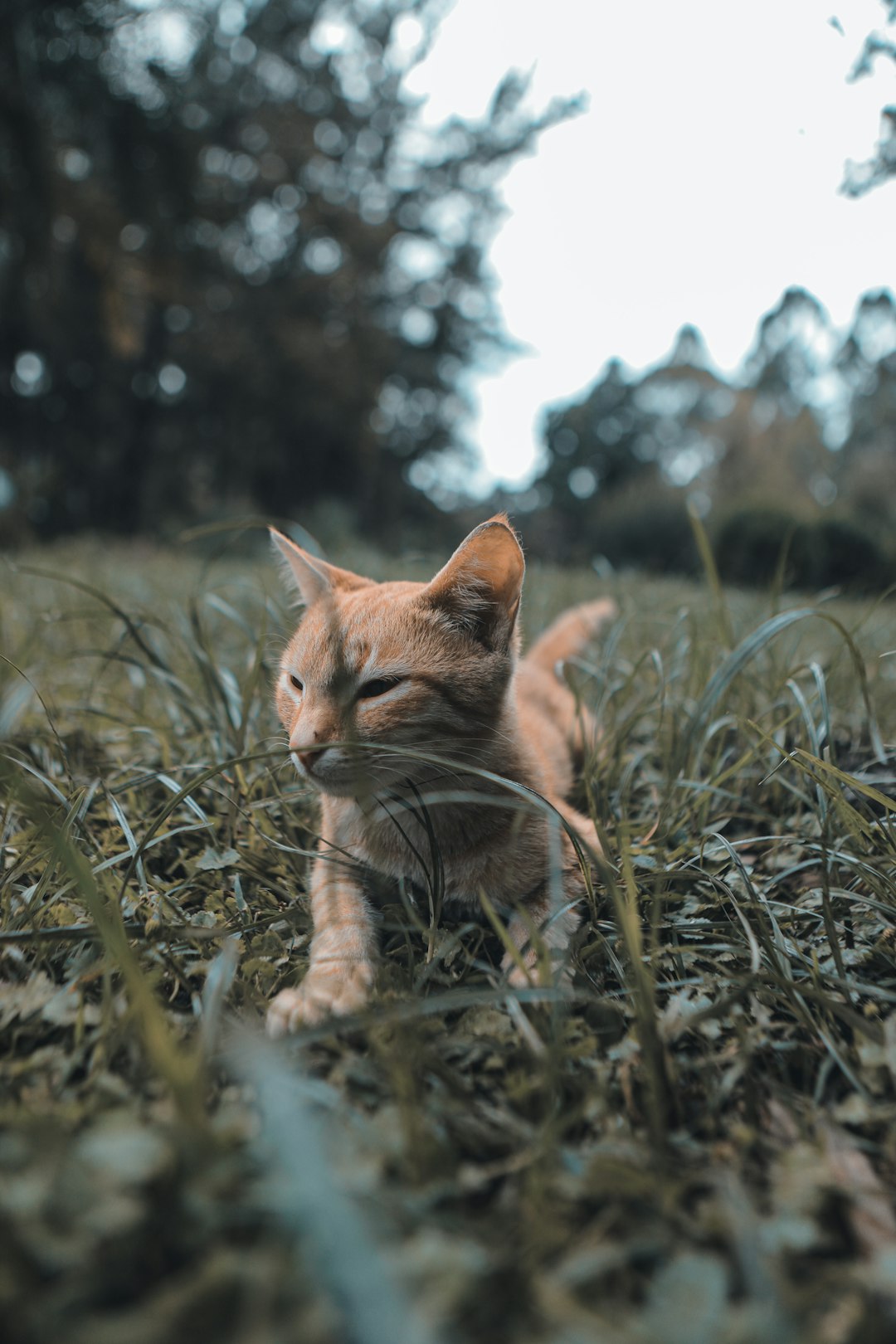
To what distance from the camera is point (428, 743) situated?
1233mm

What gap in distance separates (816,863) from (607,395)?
14747 millimetres

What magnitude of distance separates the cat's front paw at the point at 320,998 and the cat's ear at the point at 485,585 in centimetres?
61

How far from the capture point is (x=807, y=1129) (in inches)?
30.1

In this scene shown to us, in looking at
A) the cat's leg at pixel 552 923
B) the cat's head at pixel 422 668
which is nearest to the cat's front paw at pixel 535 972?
the cat's leg at pixel 552 923

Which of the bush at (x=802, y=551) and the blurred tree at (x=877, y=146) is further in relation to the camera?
the bush at (x=802, y=551)

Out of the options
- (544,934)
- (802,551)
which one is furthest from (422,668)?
(802,551)

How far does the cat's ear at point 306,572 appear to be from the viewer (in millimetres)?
1425

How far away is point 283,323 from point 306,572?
42.5ft

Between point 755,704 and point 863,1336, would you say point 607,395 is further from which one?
point 863,1336

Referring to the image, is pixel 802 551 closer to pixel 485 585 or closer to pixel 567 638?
pixel 567 638

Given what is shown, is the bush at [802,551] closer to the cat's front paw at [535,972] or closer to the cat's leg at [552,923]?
the cat's leg at [552,923]

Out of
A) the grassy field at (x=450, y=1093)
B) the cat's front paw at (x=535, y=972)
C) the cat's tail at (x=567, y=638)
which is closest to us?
the grassy field at (x=450, y=1093)

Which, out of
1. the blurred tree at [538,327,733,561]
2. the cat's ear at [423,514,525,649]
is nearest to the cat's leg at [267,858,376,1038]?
the cat's ear at [423,514,525,649]

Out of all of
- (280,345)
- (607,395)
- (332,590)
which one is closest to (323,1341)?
(332,590)
